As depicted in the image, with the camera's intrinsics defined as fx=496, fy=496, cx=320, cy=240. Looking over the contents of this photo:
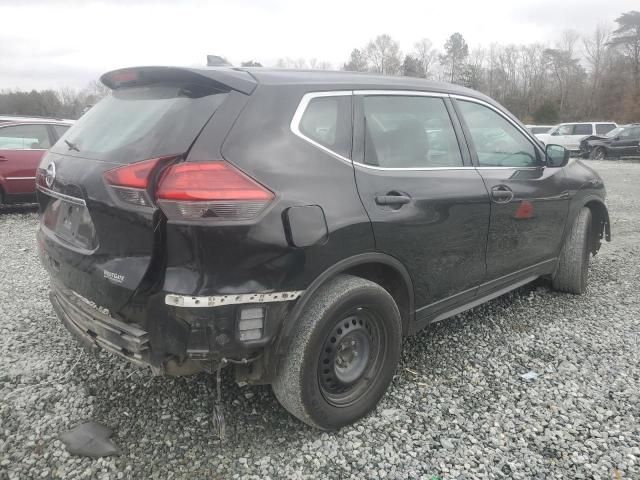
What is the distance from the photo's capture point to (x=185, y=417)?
269 centimetres

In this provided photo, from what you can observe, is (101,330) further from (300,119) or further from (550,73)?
(550,73)

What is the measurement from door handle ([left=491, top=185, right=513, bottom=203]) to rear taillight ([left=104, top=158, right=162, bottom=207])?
218 cm

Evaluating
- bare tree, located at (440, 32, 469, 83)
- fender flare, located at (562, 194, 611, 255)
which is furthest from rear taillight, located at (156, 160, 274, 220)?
bare tree, located at (440, 32, 469, 83)

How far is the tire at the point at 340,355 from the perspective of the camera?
7.63 ft

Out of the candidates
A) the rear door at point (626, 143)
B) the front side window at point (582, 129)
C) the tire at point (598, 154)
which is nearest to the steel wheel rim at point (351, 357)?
the rear door at point (626, 143)

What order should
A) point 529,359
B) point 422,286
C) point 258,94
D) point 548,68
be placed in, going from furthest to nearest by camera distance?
point 548,68, point 529,359, point 422,286, point 258,94

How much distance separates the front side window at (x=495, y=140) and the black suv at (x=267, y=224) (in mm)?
238

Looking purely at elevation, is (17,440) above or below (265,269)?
below

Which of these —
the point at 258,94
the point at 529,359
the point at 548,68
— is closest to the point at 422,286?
the point at 529,359

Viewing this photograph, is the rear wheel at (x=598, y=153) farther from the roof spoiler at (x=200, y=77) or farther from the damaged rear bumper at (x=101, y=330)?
the damaged rear bumper at (x=101, y=330)

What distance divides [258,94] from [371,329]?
4.43 feet

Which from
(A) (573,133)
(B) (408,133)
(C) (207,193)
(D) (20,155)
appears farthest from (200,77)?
(A) (573,133)

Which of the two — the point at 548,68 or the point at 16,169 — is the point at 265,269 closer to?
the point at 16,169

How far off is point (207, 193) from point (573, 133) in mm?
28151
